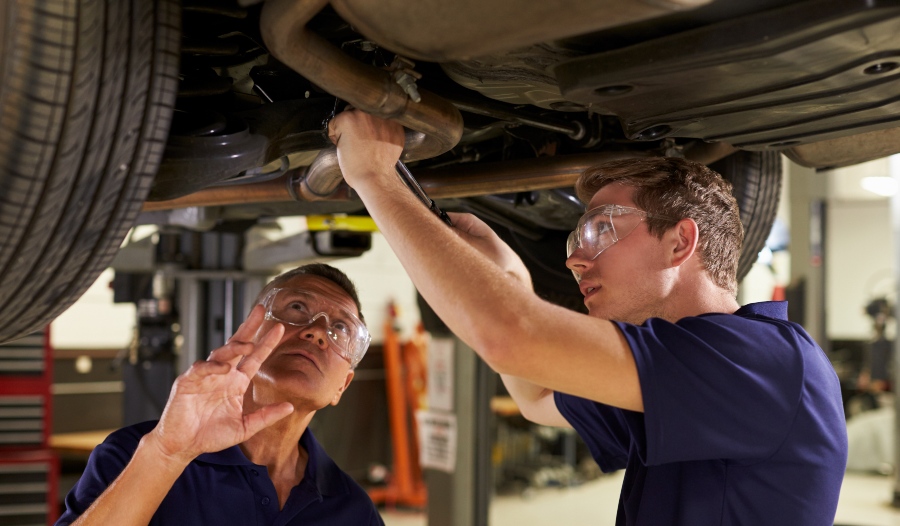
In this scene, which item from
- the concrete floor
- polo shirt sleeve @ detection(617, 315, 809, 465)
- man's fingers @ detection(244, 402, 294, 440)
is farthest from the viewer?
the concrete floor

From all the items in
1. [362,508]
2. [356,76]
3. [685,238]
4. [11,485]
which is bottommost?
[11,485]

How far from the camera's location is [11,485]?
383cm

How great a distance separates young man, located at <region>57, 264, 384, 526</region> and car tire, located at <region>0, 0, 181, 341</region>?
34 cm

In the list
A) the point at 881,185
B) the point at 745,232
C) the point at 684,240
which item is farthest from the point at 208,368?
the point at 881,185

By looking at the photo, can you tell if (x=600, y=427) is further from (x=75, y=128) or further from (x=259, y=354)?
(x=75, y=128)

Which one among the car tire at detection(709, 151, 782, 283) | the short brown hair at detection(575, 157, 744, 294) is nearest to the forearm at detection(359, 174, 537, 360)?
the short brown hair at detection(575, 157, 744, 294)

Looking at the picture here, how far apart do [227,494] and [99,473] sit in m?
0.21

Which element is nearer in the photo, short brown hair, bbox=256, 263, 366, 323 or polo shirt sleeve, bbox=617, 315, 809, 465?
polo shirt sleeve, bbox=617, 315, 809, 465

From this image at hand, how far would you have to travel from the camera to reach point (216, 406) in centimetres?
134

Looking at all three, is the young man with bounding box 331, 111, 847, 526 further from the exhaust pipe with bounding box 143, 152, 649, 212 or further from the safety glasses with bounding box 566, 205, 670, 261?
the exhaust pipe with bounding box 143, 152, 649, 212

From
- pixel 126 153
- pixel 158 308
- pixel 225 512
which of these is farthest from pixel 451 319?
pixel 158 308

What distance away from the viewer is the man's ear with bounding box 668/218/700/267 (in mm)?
1289

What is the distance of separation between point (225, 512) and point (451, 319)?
26.9 inches

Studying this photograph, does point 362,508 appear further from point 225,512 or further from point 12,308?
point 12,308
